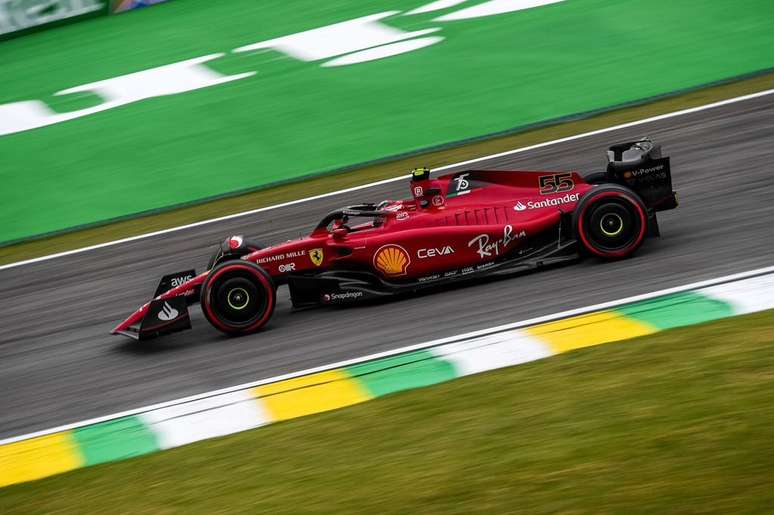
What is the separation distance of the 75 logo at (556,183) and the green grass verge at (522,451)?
2166mm

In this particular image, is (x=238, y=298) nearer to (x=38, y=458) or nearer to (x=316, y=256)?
(x=316, y=256)

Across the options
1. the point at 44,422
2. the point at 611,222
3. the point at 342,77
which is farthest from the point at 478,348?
the point at 342,77

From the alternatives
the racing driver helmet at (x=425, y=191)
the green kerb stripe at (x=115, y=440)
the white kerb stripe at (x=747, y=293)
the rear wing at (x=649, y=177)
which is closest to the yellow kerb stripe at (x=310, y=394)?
the green kerb stripe at (x=115, y=440)

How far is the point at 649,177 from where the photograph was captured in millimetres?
9078

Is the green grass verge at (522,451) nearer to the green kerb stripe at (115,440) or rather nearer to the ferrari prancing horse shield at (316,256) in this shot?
the green kerb stripe at (115,440)

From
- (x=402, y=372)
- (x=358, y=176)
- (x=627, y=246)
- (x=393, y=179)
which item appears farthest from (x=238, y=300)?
(x=358, y=176)

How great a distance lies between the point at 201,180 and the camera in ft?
47.2

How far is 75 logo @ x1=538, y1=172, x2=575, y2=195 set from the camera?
910cm

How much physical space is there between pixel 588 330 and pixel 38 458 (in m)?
4.21

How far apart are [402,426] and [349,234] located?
2.97 m

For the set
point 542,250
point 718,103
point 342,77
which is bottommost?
point 542,250

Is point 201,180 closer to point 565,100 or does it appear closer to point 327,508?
point 565,100

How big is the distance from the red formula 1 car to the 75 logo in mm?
11

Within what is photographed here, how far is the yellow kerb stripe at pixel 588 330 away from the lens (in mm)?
7467
